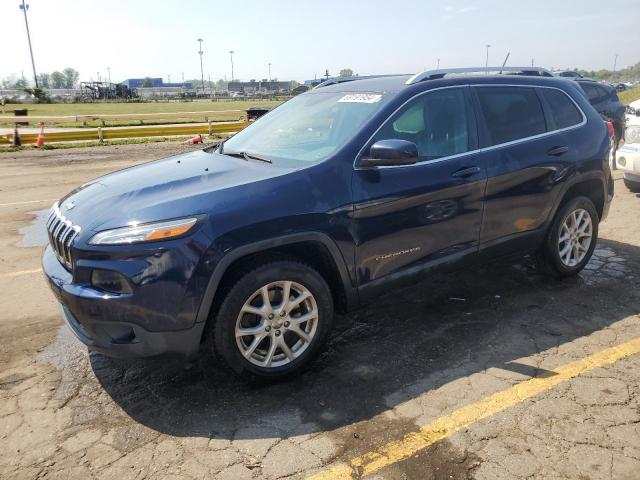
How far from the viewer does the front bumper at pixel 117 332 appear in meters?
2.73

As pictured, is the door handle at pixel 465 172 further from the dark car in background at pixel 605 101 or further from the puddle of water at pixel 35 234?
the dark car in background at pixel 605 101

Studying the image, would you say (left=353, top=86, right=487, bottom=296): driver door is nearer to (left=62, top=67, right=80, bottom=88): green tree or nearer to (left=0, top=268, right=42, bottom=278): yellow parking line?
(left=0, top=268, right=42, bottom=278): yellow parking line

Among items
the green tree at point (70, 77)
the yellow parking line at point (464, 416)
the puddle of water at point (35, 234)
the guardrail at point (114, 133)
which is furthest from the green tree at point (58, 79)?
the yellow parking line at point (464, 416)

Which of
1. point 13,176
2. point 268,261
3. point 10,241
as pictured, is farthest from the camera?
point 13,176

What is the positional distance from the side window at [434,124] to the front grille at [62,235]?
2.00 metres

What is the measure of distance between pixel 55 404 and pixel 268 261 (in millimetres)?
1501

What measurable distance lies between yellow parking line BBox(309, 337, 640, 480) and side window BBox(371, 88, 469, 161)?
5.35ft

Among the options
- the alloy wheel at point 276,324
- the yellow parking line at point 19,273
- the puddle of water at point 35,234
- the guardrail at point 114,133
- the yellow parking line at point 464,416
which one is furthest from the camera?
the guardrail at point 114,133

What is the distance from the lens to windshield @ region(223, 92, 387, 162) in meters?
3.50

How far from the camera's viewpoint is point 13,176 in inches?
433

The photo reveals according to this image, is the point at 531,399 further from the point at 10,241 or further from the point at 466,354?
the point at 10,241

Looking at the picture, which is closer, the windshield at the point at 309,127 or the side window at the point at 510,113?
the windshield at the point at 309,127

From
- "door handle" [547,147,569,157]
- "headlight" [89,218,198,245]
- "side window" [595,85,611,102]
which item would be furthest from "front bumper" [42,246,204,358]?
"side window" [595,85,611,102]

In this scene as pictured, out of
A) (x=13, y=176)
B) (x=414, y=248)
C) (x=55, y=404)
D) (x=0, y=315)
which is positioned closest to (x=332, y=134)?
(x=414, y=248)
